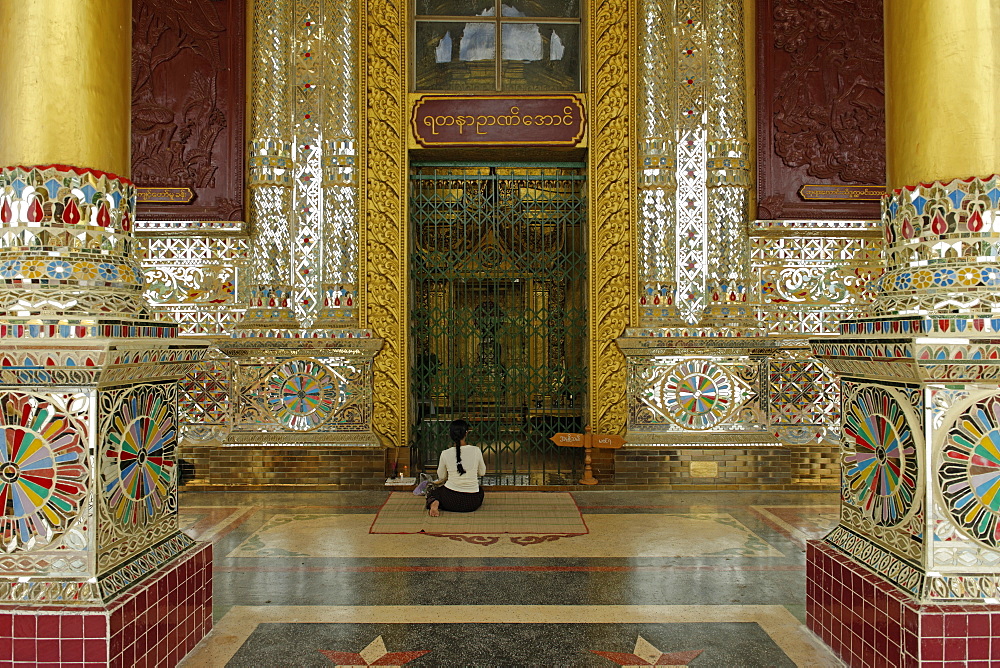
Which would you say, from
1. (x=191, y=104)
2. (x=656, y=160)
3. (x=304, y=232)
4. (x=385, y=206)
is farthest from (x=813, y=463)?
(x=191, y=104)

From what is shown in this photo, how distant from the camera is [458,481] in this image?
5.06 m

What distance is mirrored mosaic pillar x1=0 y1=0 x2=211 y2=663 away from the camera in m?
2.26

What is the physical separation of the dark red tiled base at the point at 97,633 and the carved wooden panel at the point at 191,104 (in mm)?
4426

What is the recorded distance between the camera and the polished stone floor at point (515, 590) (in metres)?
2.78

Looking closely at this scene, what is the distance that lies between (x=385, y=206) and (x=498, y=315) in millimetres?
1551

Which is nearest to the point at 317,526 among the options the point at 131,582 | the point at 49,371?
the point at 131,582

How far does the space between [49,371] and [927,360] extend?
3100 millimetres

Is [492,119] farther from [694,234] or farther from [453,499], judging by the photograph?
[453,499]

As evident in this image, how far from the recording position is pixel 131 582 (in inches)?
94.6

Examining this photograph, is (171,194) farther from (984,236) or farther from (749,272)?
(984,236)

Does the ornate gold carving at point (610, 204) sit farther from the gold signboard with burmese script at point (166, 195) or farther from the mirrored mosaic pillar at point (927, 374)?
the gold signboard with burmese script at point (166, 195)

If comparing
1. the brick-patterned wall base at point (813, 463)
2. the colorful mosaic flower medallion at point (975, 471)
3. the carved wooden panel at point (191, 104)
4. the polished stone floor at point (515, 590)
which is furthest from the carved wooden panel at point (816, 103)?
the carved wooden panel at point (191, 104)

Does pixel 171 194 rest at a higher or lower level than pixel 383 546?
higher

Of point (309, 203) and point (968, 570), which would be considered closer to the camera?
point (968, 570)
